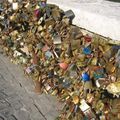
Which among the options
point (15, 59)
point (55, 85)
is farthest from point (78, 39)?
point (15, 59)

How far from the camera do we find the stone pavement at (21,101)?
4.84 metres

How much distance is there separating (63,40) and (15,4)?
189 centimetres

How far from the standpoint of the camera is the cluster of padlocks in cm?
432

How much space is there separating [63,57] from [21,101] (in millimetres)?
843

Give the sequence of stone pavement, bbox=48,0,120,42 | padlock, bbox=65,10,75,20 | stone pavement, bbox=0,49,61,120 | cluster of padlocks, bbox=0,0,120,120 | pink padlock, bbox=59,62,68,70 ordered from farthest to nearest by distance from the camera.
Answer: padlock, bbox=65,10,75,20, pink padlock, bbox=59,62,68,70, stone pavement, bbox=0,49,61,120, stone pavement, bbox=48,0,120,42, cluster of padlocks, bbox=0,0,120,120

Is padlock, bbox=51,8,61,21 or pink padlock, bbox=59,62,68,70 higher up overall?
padlock, bbox=51,8,61,21

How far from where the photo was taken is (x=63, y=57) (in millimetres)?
5215

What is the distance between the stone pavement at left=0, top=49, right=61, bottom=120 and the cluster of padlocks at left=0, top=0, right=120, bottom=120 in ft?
0.42

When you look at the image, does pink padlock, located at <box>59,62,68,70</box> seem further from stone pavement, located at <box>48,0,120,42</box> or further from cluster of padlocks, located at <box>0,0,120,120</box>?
stone pavement, located at <box>48,0,120,42</box>

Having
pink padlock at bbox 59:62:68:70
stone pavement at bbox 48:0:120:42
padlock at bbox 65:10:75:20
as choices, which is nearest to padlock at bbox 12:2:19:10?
stone pavement at bbox 48:0:120:42

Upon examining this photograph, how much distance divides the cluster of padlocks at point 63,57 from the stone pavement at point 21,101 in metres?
0.13

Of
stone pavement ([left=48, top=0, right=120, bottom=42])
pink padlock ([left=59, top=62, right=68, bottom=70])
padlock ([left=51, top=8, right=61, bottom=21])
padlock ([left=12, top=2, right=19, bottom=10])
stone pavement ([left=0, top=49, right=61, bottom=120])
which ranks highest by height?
stone pavement ([left=48, top=0, right=120, bottom=42])

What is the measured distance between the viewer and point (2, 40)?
693 cm

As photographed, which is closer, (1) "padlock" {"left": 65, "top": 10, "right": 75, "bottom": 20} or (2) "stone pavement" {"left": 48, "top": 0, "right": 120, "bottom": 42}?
(2) "stone pavement" {"left": 48, "top": 0, "right": 120, "bottom": 42}
